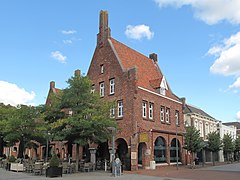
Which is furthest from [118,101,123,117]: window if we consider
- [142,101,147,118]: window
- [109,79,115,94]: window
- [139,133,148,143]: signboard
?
[139,133,148,143]: signboard

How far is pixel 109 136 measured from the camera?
82.7 feet

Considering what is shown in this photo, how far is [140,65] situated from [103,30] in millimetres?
6140

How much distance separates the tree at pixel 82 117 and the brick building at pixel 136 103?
285 cm

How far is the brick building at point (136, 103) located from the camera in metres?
27.8

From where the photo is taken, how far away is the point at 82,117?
908 inches

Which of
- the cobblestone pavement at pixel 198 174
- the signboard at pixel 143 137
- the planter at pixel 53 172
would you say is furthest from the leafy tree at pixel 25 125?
the cobblestone pavement at pixel 198 174

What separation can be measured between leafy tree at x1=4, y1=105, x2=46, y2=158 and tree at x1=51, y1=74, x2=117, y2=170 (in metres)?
4.20

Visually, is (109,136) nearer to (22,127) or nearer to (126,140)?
(126,140)

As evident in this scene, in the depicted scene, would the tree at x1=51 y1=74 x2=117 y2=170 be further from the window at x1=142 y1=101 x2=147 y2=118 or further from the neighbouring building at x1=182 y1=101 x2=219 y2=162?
the neighbouring building at x1=182 y1=101 x2=219 y2=162

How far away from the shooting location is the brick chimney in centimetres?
3282

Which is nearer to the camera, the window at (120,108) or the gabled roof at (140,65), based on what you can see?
the window at (120,108)

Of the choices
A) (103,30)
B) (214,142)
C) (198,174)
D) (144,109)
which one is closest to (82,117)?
(144,109)

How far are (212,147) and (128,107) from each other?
17.0 metres

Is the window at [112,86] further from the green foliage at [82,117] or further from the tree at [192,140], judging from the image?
the tree at [192,140]
